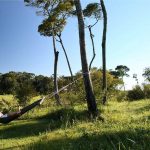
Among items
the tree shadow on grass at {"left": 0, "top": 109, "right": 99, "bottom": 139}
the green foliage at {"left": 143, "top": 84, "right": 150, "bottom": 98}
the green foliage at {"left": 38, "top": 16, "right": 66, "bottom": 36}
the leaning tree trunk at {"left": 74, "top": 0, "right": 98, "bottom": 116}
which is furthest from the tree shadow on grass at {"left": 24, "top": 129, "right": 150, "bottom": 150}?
the green foliage at {"left": 38, "top": 16, "right": 66, "bottom": 36}

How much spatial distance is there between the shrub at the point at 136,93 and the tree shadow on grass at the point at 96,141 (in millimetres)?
18967

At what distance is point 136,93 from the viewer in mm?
29031

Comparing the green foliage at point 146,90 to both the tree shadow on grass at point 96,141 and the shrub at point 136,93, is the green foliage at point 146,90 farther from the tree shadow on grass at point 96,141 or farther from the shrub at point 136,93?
the tree shadow on grass at point 96,141

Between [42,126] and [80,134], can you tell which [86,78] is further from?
[80,134]

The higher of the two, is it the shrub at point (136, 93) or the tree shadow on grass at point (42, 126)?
the shrub at point (136, 93)

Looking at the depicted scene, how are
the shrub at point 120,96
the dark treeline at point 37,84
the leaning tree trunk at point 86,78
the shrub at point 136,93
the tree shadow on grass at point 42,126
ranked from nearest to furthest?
the tree shadow on grass at point 42,126
the leaning tree trunk at point 86,78
the dark treeline at point 37,84
the shrub at point 120,96
the shrub at point 136,93

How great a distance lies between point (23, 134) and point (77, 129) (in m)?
2.19

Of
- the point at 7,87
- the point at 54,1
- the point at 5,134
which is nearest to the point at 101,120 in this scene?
the point at 5,134

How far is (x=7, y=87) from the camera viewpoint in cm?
8219

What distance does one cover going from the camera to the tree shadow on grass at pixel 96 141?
828 cm

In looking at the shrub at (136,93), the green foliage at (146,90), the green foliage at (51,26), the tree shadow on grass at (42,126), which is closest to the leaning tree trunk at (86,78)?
the tree shadow on grass at (42,126)

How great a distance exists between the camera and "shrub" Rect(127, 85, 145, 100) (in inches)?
1129

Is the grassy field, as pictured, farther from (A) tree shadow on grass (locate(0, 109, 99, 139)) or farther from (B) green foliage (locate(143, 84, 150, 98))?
(B) green foliage (locate(143, 84, 150, 98))

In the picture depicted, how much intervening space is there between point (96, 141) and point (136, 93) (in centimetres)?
2029
